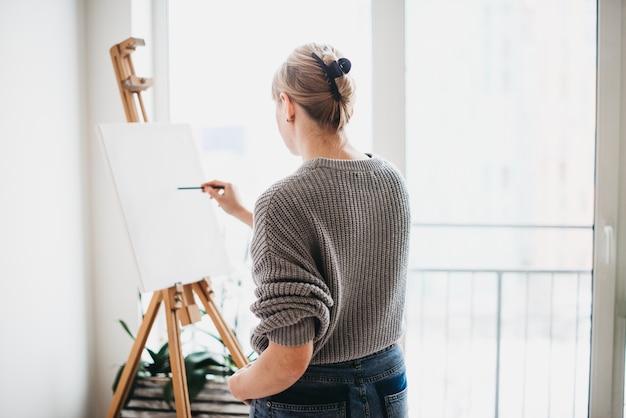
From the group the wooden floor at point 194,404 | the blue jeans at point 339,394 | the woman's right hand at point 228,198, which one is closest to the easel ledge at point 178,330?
the wooden floor at point 194,404

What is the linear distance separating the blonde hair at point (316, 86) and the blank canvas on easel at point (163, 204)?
77 cm

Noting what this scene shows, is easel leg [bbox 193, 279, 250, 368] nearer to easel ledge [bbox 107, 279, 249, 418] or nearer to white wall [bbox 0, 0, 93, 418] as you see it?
easel ledge [bbox 107, 279, 249, 418]

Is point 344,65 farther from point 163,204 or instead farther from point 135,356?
point 135,356

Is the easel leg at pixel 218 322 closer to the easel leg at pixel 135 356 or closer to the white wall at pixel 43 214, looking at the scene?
the easel leg at pixel 135 356

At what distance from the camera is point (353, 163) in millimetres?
1075

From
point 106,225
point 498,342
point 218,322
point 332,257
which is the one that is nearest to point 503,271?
point 498,342

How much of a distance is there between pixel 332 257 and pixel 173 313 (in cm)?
91

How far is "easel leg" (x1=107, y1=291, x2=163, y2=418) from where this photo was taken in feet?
5.87

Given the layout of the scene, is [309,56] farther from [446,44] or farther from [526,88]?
[526,88]

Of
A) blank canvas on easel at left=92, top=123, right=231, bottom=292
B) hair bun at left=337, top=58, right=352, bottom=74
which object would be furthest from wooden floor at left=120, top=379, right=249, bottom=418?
hair bun at left=337, top=58, right=352, bottom=74

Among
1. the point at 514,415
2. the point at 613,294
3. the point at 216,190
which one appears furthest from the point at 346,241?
the point at 514,415

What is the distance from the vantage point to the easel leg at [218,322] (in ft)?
5.80

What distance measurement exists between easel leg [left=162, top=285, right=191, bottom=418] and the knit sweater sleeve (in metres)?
0.80

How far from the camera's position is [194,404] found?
197cm
